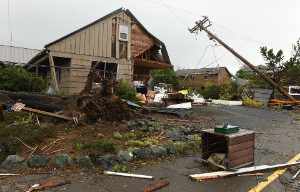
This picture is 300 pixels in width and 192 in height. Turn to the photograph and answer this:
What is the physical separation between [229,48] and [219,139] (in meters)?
21.0

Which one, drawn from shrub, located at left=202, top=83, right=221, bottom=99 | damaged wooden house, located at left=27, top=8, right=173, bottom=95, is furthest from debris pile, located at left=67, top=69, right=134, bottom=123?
shrub, located at left=202, top=83, right=221, bottom=99

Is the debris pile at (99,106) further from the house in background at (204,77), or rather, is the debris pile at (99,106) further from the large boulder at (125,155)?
the house in background at (204,77)

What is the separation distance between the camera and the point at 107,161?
166 inches

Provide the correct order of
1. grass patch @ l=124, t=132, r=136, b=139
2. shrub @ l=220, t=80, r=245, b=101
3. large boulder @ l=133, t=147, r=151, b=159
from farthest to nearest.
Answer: shrub @ l=220, t=80, r=245, b=101, grass patch @ l=124, t=132, r=136, b=139, large boulder @ l=133, t=147, r=151, b=159

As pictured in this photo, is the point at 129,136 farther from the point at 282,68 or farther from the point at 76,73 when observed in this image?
the point at 282,68

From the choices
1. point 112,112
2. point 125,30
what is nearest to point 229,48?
point 125,30

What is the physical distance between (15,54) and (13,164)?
65.7 feet

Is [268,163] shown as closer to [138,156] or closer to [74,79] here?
[138,156]

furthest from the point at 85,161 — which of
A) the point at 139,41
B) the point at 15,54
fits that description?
the point at 15,54

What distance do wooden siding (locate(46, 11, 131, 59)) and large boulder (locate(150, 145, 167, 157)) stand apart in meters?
9.72

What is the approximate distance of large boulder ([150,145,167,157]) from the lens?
480 centimetres

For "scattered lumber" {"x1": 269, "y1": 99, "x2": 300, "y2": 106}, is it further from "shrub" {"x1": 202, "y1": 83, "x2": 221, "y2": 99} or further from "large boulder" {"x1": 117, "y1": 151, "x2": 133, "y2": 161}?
"large boulder" {"x1": 117, "y1": 151, "x2": 133, "y2": 161}

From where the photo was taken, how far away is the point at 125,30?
1522cm

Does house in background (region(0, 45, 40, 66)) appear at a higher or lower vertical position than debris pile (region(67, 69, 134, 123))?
higher
